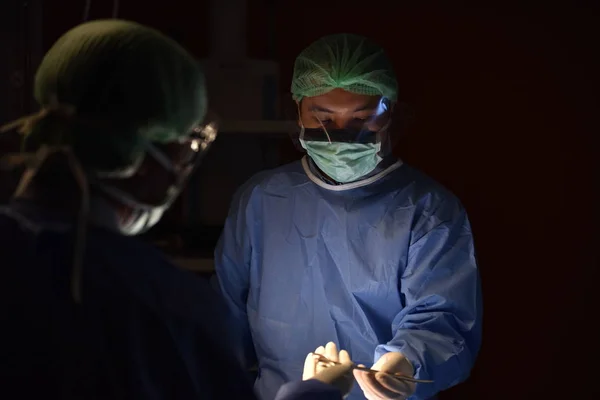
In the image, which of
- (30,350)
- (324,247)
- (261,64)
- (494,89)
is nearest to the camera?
(30,350)

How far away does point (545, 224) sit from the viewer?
8.70ft

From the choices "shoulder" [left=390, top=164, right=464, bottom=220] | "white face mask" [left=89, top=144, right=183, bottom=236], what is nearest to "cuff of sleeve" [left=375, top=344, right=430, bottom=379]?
"shoulder" [left=390, top=164, right=464, bottom=220]

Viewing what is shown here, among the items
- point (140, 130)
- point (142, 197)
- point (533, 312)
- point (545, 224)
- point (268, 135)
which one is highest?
point (140, 130)

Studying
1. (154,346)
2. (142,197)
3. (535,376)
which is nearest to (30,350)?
(154,346)

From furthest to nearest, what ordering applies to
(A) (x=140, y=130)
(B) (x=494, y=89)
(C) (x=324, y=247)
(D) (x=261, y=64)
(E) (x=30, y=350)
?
(B) (x=494, y=89) < (D) (x=261, y=64) < (C) (x=324, y=247) < (A) (x=140, y=130) < (E) (x=30, y=350)

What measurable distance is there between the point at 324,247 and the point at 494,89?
100cm

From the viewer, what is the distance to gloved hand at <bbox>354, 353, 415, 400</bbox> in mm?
1671

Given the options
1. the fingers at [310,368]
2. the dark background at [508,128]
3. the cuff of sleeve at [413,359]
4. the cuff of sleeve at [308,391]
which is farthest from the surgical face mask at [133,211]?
the dark background at [508,128]

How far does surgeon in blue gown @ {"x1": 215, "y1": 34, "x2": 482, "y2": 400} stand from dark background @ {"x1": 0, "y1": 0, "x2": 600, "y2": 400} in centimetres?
58

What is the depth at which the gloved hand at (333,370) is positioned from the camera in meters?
1.52

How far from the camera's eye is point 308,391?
124cm

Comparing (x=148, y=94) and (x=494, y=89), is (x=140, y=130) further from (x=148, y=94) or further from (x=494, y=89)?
(x=494, y=89)

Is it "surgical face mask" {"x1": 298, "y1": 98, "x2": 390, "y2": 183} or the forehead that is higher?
the forehead

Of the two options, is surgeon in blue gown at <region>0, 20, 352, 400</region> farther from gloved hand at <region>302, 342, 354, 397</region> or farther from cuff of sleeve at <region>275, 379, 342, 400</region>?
gloved hand at <region>302, 342, 354, 397</region>
